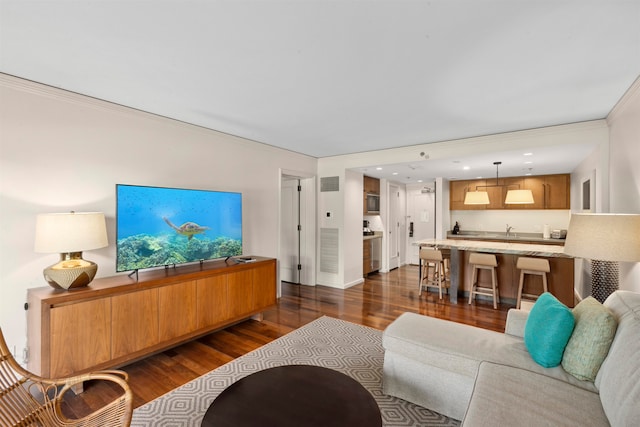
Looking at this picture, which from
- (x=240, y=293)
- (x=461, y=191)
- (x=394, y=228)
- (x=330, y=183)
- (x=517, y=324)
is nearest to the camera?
(x=517, y=324)

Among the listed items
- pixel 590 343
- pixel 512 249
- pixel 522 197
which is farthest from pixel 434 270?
pixel 590 343

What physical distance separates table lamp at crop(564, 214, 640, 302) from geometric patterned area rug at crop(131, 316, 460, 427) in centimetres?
148

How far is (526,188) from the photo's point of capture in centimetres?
607

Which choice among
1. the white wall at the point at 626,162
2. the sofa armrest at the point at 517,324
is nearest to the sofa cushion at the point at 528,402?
the sofa armrest at the point at 517,324

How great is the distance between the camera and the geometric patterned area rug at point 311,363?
1.96 m

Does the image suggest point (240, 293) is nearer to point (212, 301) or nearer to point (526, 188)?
point (212, 301)

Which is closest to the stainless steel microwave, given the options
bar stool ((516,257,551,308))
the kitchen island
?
the kitchen island

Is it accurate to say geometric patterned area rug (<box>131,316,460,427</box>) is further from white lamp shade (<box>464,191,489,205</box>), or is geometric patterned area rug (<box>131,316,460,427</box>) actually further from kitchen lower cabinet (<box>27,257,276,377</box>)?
white lamp shade (<box>464,191,489,205</box>)

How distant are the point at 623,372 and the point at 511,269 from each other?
137 inches

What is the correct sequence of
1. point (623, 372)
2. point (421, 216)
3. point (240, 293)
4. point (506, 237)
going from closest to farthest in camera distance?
point (623, 372) → point (240, 293) → point (506, 237) → point (421, 216)

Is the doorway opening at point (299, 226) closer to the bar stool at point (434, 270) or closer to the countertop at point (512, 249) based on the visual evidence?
the bar stool at point (434, 270)

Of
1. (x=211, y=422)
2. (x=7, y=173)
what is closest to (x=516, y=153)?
(x=211, y=422)

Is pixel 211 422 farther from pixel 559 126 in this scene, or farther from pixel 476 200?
pixel 476 200

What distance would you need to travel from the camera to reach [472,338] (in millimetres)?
2064
